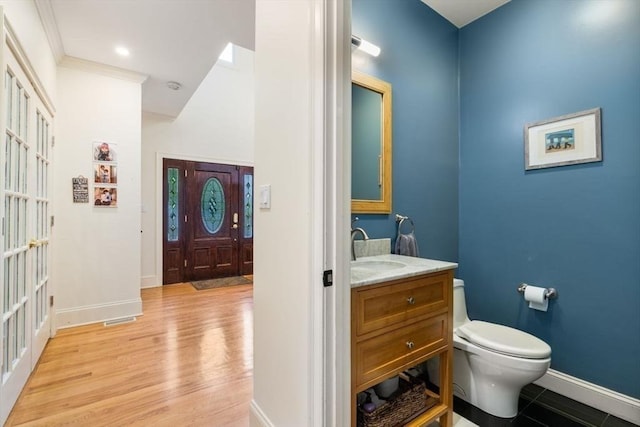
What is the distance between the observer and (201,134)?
4805mm

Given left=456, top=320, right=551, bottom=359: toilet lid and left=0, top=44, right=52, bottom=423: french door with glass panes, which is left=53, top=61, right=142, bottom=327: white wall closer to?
left=0, top=44, right=52, bottom=423: french door with glass panes

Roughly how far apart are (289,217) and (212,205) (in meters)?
4.08

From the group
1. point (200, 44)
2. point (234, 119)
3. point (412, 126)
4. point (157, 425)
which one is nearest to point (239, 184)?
point (234, 119)

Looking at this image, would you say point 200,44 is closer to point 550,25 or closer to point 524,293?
point 550,25

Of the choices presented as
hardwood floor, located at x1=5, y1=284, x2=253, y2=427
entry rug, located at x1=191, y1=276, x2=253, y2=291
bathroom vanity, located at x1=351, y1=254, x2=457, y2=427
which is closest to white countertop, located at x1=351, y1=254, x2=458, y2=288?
bathroom vanity, located at x1=351, y1=254, x2=457, y2=427

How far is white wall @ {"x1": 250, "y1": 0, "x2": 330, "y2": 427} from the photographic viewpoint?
1024mm

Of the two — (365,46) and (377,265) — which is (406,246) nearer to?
(377,265)

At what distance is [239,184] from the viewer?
5.18 m

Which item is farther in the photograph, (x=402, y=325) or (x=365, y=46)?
(x=365, y=46)

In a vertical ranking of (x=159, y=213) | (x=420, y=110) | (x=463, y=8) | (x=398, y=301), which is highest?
(x=463, y=8)

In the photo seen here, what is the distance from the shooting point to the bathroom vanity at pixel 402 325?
1148 mm

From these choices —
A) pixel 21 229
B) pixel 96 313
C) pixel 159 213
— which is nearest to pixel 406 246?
pixel 21 229

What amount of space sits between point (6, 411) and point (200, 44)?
9.11 ft

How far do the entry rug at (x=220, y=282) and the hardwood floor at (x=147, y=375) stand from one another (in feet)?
4.05
